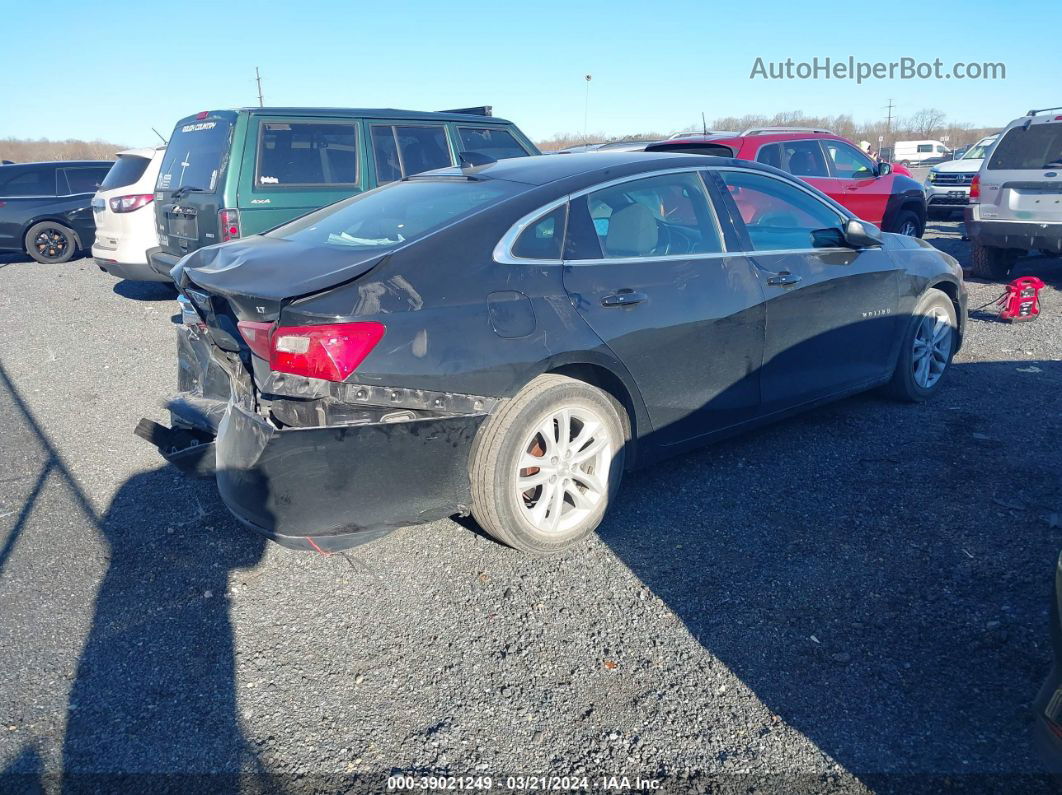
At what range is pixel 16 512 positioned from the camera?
4.15m

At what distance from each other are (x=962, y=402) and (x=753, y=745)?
393 cm

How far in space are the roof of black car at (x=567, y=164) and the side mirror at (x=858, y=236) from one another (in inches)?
30.0

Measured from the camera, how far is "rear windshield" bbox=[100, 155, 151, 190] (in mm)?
9562

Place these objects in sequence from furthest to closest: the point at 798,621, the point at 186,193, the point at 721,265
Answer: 1. the point at 186,193
2. the point at 721,265
3. the point at 798,621

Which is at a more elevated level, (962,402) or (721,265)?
(721,265)

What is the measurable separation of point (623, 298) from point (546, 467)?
0.83 metres

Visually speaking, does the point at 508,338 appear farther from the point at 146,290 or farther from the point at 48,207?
the point at 48,207

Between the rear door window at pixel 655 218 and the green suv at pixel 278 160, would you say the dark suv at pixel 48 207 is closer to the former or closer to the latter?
the green suv at pixel 278 160

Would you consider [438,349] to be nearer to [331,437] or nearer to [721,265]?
[331,437]

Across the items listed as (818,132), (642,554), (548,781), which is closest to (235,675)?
(548,781)

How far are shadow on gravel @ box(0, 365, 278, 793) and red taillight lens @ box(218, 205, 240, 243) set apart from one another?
2.96m

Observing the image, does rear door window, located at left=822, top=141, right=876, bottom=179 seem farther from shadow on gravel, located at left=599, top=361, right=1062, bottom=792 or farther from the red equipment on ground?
shadow on gravel, located at left=599, top=361, right=1062, bottom=792

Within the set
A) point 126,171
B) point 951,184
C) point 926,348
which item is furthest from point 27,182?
point 951,184

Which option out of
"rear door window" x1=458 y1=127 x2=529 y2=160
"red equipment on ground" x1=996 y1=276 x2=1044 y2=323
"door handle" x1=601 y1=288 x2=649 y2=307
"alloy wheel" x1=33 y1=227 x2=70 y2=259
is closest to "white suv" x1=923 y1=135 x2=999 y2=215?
"red equipment on ground" x1=996 y1=276 x2=1044 y2=323
